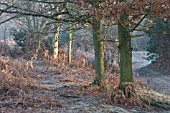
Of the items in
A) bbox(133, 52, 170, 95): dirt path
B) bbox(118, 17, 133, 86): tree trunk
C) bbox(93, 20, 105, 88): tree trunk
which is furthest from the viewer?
bbox(133, 52, 170, 95): dirt path

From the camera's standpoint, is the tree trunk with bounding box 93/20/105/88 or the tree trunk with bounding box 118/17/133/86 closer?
the tree trunk with bounding box 118/17/133/86

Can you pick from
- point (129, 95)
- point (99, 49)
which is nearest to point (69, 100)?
point (129, 95)

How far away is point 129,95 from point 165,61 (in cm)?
1694

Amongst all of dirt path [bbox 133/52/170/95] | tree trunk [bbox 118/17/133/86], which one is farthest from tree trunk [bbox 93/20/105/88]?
dirt path [bbox 133/52/170/95]

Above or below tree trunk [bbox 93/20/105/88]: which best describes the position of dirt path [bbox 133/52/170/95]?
below

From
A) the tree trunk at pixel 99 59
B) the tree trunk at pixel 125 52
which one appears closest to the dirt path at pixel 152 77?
the tree trunk at pixel 99 59

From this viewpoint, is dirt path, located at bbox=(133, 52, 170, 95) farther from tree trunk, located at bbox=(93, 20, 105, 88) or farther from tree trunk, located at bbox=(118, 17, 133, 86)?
tree trunk, located at bbox=(118, 17, 133, 86)

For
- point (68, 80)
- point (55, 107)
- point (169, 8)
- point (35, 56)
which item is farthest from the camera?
point (35, 56)

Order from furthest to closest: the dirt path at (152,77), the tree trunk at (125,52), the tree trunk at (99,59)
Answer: the dirt path at (152,77) → the tree trunk at (99,59) → the tree trunk at (125,52)

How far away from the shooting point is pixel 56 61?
17.5 metres

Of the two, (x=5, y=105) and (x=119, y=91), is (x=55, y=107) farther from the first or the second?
(x=119, y=91)

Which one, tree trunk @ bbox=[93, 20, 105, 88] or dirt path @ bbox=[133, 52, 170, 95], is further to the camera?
dirt path @ bbox=[133, 52, 170, 95]

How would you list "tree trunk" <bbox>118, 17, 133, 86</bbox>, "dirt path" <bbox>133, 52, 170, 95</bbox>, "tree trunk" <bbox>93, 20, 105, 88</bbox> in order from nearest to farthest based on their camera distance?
"tree trunk" <bbox>118, 17, 133, 86</bbox>, "tree trunk" <bbox>93, 20, 105, 88</bbox>, "dirt path" <bbox>133, 52, 170, 95</bbox>

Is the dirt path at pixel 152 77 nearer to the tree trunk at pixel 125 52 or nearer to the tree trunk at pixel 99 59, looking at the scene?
the tree trunk at pixel 99 59
